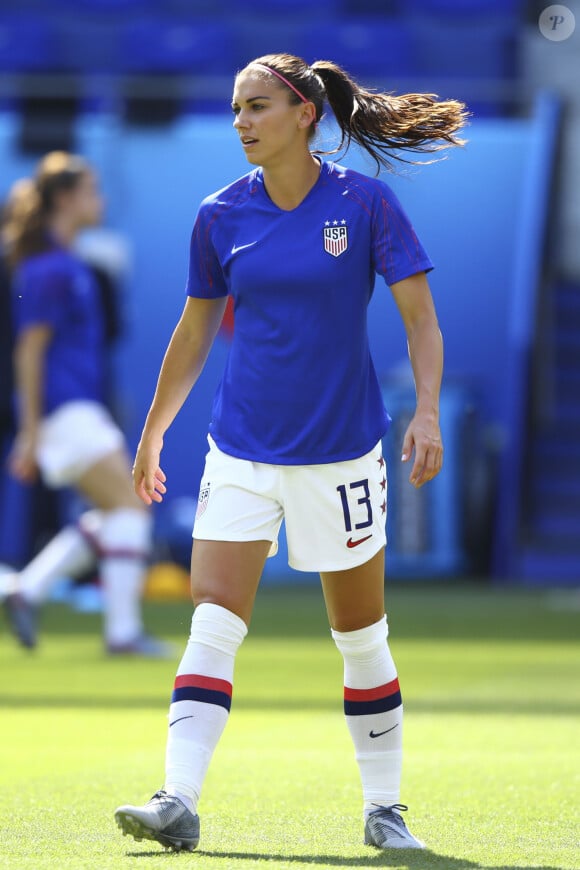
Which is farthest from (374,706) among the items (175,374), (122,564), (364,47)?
(364,47)

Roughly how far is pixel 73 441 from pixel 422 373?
4.88 metres

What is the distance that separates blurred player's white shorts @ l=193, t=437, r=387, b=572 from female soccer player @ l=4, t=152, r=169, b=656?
14.9ft

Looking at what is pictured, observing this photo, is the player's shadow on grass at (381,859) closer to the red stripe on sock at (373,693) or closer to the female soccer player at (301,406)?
the female soccer player at (301,406)

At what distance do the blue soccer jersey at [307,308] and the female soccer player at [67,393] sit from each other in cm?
452

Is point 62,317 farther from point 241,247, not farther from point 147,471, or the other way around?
point 241,247

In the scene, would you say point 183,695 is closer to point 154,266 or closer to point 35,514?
A: point 35,514

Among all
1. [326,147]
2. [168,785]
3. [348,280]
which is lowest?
[168,785]

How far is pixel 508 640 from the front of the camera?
9.99m

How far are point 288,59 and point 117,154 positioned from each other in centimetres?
1100

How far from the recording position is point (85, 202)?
9.19 metres

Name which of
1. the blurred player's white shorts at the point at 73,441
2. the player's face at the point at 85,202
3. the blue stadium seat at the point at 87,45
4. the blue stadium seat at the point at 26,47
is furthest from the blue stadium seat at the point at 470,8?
the blurred player's white shorts at the point at 73,441

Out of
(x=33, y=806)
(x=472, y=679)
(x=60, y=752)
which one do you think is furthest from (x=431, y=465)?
(x=472, y=679)

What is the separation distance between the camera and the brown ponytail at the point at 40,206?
29.9 feet

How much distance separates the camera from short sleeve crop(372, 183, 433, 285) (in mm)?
4285
